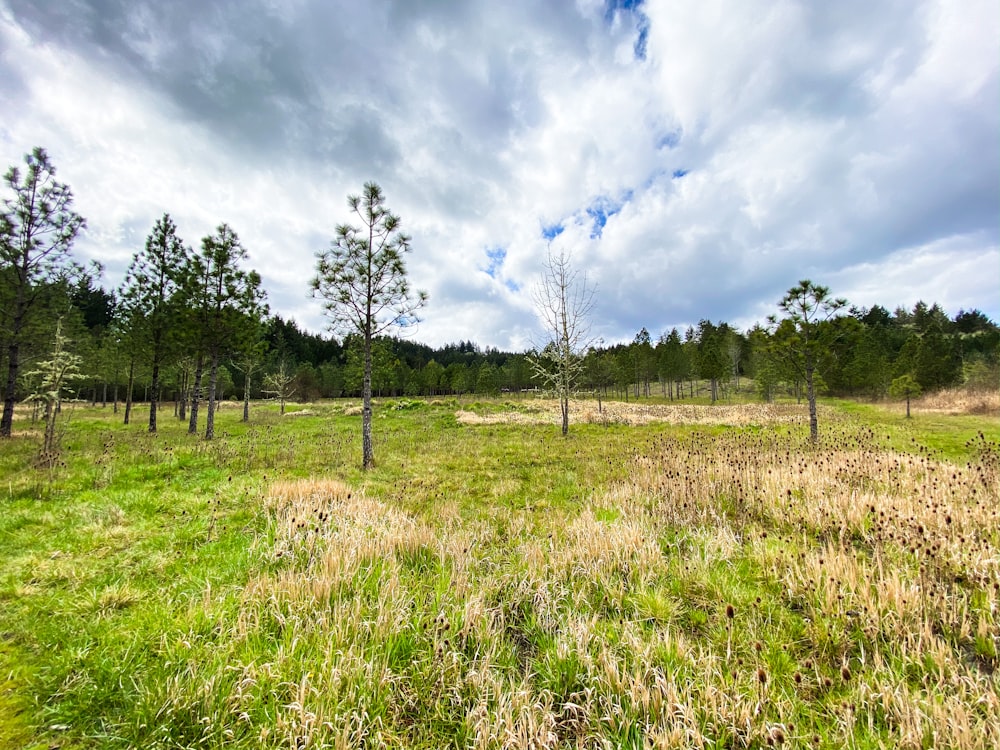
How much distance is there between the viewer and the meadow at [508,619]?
8.05 ft

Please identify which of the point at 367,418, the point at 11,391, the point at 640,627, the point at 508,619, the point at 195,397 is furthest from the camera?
the point at 195,397

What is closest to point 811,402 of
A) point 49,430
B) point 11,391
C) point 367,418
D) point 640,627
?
point 640,627

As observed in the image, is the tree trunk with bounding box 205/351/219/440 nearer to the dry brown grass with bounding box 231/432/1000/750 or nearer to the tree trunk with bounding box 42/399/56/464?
the tree trunk with bounding box 42/399/56/464

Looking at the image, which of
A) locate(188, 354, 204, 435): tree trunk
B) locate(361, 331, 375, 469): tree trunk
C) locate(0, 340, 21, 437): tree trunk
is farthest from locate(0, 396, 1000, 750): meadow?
locate(188, 354, 204, 435): tree trunk

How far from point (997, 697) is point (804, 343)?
1519 cm

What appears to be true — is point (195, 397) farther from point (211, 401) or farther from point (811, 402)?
point (811, 402)

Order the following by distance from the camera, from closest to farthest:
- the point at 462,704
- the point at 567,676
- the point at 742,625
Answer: the point at 462,704 → the point at 567,676 → the point at 742,625

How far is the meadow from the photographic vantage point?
246 cm

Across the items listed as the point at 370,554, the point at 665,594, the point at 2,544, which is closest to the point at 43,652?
the point at 370,554

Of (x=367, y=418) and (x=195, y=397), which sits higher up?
(x=195, y=397)

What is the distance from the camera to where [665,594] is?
158 inches

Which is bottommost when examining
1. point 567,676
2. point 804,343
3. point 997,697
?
point 567,676

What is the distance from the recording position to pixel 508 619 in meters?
3.75

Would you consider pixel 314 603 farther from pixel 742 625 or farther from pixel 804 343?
pixel 804 343
